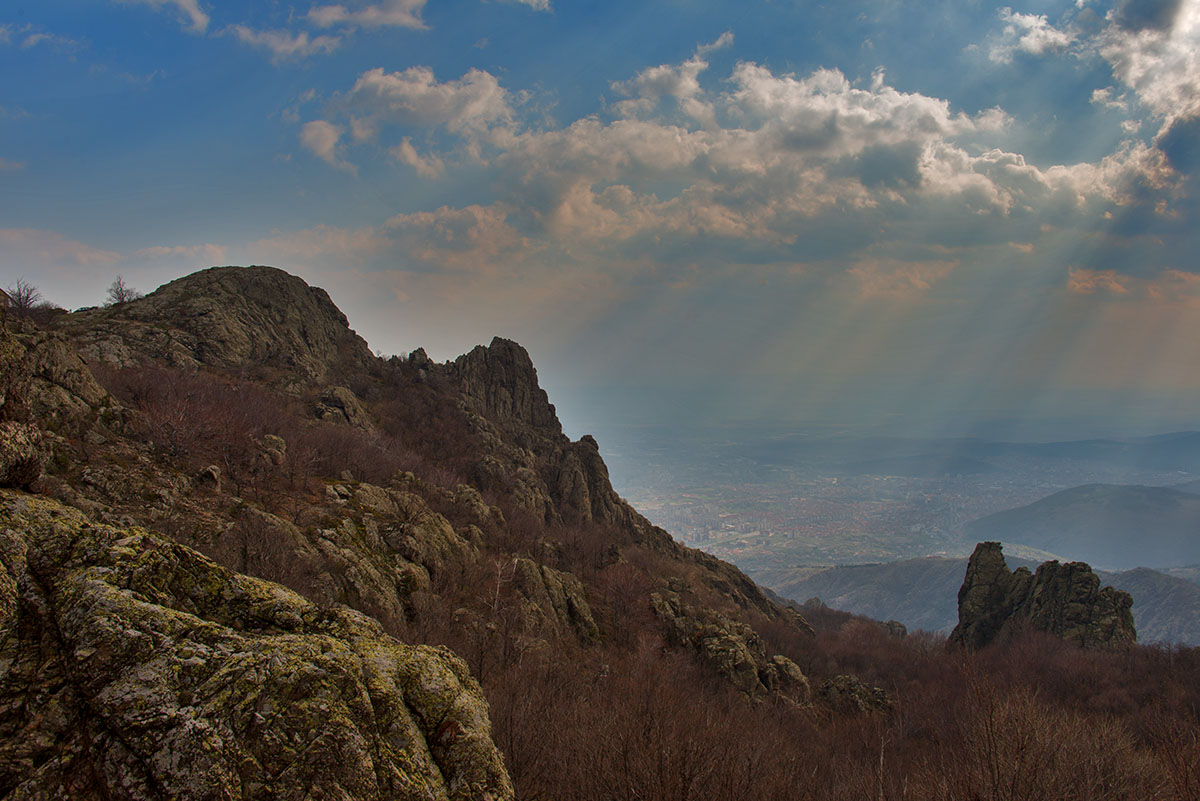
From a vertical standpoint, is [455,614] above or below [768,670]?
above

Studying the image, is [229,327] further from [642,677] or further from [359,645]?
[359,645]

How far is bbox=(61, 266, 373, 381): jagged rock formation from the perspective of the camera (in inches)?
2063

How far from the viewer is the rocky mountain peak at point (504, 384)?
102 meters

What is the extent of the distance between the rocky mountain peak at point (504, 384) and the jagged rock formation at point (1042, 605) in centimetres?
7901

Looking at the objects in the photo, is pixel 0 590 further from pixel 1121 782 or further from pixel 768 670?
pixel 768 670

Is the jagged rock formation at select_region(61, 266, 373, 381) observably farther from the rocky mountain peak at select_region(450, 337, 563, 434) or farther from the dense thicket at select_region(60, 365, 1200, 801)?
the rocky mountain peak at select_region(450, 337, 563, 434)

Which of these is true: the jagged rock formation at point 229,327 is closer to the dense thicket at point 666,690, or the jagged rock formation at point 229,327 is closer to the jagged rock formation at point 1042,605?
the dense thicket at point 666,690

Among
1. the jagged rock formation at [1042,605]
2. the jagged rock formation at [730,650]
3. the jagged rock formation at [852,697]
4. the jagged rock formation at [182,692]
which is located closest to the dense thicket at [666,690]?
the jagged rock formation at [852,697]

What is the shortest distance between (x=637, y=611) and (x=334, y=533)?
28.2 m

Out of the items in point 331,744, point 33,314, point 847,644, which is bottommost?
point 847,644

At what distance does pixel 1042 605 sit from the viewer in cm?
6906

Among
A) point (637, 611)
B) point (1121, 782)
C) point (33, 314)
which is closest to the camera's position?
point (1121, 782)

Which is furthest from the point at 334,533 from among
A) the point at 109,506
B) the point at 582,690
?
the point at 582,690

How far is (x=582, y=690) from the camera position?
2436 cm
